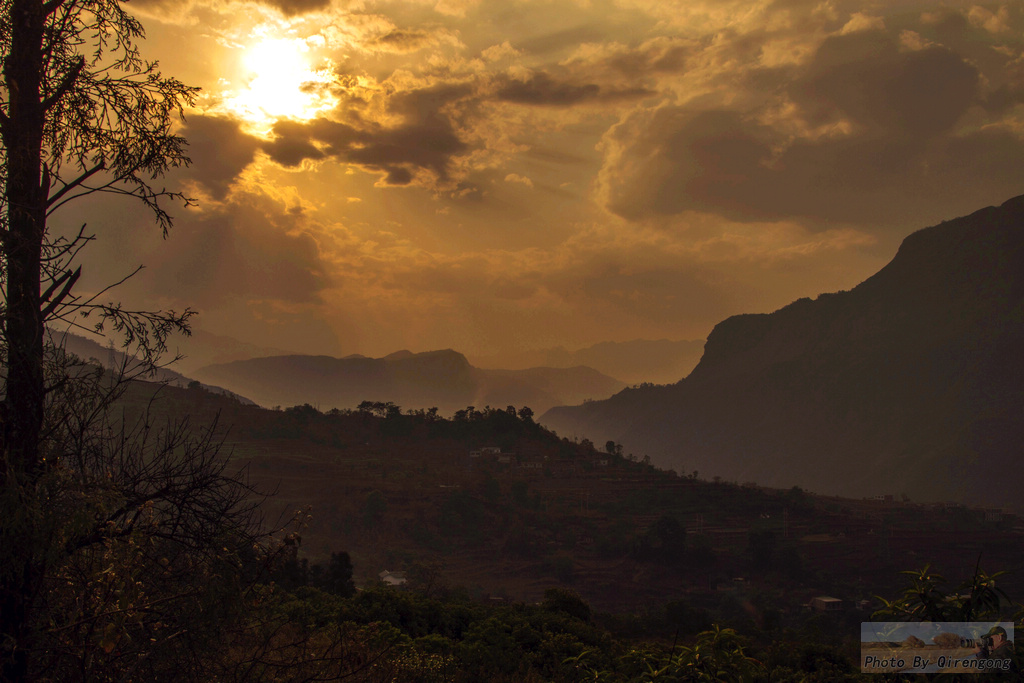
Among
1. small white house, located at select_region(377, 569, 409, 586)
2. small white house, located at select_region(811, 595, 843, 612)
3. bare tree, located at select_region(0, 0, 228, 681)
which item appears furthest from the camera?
small white house, located at select_region(811, 595, 843, 612)

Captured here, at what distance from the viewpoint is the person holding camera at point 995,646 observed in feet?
16.2

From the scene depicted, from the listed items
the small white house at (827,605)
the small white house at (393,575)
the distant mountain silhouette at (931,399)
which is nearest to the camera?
the small white house at (393,575)

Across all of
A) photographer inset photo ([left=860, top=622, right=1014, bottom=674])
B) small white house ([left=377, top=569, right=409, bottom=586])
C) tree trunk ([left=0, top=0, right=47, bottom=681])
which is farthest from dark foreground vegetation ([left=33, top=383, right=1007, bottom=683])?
small white house ([left=377, top=569, right=409, bottom=586])

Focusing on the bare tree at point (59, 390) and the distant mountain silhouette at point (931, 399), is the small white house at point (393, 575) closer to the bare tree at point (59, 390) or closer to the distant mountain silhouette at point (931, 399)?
the bare tree at point (59, 390)

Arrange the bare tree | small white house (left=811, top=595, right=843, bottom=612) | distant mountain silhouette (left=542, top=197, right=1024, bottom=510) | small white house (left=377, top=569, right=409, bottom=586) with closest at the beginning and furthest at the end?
the bare tree, small white house (left=377, top=569, right=409, bottom=586), small white house (left=811, top=595, right=843, bottom=612), distant mountain silhouette (left=542, top=197, right=1024, bottom=510)

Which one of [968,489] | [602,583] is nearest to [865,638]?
[602,583]

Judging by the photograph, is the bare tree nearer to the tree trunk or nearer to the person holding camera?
the tree trunk

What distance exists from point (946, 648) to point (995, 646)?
0.35 metres

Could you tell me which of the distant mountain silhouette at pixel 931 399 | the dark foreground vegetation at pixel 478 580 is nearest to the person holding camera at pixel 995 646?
the dark foreground vegetation at pixel 478 580

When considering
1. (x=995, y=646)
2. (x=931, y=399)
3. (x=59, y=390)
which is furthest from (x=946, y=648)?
(x=931, y=399)

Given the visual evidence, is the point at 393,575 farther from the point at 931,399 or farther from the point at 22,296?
the point at 931,399

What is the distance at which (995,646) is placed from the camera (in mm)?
4984

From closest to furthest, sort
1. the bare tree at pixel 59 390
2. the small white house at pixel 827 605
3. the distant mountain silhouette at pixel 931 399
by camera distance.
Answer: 1. the bare tree at pixel 59 390
2. the small white house at pixel 827 605
3. the distant mountain silhouette at pixel 931 399

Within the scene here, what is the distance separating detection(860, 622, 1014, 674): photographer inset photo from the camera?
16.3 feet
